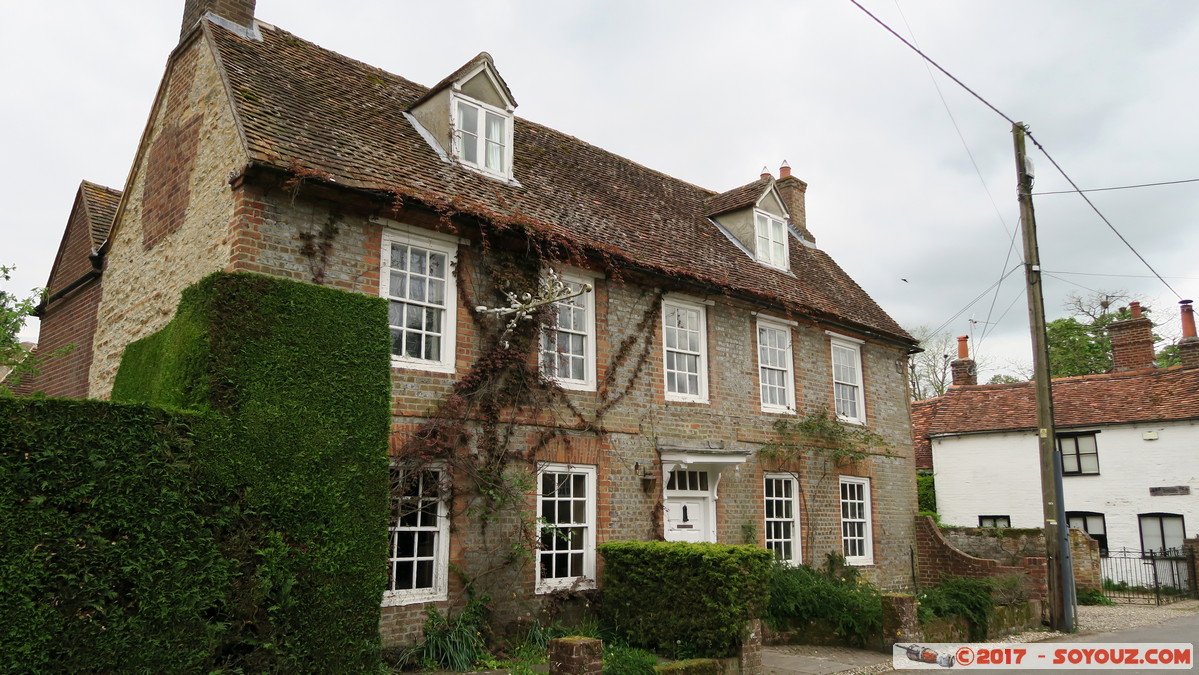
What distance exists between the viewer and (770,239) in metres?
17.9

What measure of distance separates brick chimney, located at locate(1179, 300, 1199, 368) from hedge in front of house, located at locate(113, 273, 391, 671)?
84.2 ft

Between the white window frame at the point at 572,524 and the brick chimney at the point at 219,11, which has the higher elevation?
the brick chimney at the point at 219,11

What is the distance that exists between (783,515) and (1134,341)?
58.9 ft

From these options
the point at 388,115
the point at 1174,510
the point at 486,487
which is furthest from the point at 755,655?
the point at 1174,510

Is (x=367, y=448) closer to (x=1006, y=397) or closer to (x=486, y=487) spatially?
(x=486, y=487)

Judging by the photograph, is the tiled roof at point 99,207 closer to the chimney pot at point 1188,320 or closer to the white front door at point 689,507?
the white front door at point 689,507

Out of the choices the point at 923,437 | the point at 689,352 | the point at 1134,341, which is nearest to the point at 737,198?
the point at 689,352

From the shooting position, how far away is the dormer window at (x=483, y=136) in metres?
12.8

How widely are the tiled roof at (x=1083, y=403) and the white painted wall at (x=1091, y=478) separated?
1.09 feet

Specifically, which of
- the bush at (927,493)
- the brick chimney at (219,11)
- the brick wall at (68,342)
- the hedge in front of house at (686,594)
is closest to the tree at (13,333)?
the brick wall at (68,342)

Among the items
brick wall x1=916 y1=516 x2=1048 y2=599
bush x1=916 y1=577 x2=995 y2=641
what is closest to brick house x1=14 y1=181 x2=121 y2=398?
bush x1=916 y1=577 x2=995 y2=641

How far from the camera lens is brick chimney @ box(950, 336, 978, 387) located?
99.7 feet

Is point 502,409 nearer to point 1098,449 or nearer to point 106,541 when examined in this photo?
point 106,541

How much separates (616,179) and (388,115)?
5403 mm
